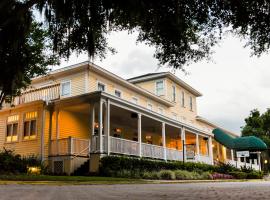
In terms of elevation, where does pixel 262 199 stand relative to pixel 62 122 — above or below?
below

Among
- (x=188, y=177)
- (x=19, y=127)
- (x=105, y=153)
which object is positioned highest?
(x=19, y=127)

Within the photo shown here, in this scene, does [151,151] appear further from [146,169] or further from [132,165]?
[132,165]

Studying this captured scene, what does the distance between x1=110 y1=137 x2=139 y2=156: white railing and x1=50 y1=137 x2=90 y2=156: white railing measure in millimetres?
1571

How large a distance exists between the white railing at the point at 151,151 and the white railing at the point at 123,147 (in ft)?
3.38

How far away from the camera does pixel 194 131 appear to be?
33.2 metres

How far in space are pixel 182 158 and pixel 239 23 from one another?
23346 mm

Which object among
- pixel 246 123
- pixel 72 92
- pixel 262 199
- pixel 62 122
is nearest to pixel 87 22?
pixel 262 199

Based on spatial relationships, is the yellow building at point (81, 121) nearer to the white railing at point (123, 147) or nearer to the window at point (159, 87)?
the white railing at point (123, 147)

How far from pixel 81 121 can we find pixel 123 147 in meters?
5.06

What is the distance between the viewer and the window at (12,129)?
25594 millimetres

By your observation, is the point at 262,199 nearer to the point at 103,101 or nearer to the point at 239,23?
the point at 239,23

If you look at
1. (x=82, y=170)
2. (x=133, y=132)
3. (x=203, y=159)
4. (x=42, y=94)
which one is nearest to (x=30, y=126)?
(x=42, y=94)

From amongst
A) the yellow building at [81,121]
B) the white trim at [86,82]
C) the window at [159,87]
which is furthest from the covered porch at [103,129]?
the window at [159,87]

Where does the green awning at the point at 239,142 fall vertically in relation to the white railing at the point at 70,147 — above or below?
above
